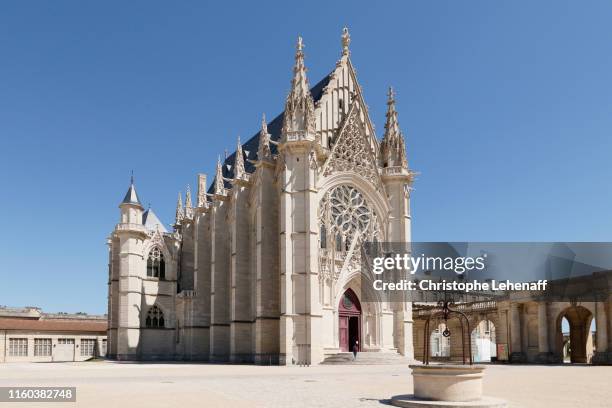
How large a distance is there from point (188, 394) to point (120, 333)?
45110 millimetres

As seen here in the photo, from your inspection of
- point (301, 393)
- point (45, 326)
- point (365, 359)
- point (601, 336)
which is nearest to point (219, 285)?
point (365, 359)

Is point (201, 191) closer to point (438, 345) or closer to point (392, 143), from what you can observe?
point (392, 143)

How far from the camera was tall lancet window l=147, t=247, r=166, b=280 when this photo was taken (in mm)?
65500

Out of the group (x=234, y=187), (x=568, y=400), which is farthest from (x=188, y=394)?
(x=234, y=187)

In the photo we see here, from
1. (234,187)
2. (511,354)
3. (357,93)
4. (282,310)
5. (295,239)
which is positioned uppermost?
(357,93)

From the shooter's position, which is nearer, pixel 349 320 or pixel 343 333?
pixel 343 333

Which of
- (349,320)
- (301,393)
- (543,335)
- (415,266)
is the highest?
(415,266)

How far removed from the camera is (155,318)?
64000 mm

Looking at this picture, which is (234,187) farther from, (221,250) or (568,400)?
(568,400)

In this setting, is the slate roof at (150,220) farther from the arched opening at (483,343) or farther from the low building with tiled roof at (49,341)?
the arched opening at (483,343)

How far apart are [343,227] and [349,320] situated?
23.5 feet

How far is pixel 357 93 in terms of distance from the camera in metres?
52.9

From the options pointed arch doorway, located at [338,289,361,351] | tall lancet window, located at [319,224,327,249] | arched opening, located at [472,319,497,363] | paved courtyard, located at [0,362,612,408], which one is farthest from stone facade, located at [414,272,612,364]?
paved courtyard, located at [0,362,612,408]

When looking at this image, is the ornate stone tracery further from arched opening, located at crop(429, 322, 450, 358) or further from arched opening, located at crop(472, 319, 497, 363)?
arched opening, located at crop(429, 322, 450, 358)
